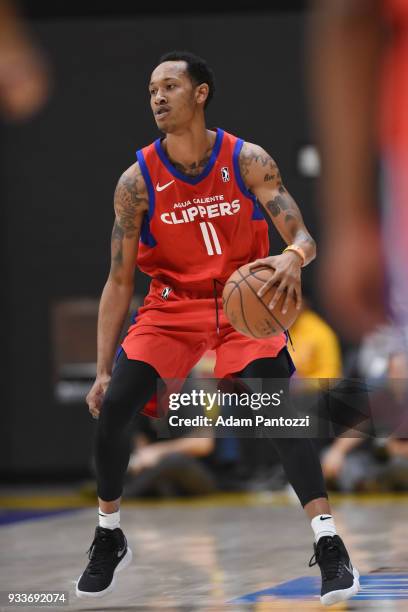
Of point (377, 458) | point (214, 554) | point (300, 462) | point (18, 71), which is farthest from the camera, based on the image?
point (18, 71)

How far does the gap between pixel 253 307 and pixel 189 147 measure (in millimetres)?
670

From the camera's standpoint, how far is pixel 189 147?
4164mm

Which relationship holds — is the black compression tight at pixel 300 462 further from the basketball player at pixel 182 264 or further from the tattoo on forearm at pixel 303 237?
the tattoo on forearm at pixel 303 237

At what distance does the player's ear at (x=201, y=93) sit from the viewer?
4.14 metres

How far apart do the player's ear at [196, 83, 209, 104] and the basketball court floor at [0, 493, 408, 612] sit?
5.58 ft

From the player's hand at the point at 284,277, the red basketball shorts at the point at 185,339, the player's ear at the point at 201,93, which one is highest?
the player's ear at the point at 201,93

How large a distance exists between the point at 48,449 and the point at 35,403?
1.56 ft

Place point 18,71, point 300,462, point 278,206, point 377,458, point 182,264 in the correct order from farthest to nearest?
point 18,71
point 377,458
point 182,264
point 278,206
point 300,462

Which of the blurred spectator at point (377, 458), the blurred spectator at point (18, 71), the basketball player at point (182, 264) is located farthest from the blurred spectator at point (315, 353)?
the basketball player at point (182, 264)

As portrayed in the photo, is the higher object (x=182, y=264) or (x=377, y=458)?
(x=182, y=264)

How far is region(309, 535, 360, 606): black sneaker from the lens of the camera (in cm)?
379

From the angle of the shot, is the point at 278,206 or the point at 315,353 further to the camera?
the point at 315,353

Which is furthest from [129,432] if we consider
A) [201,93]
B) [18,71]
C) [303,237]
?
[18,71]

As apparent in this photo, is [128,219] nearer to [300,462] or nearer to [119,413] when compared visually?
[119,413]
